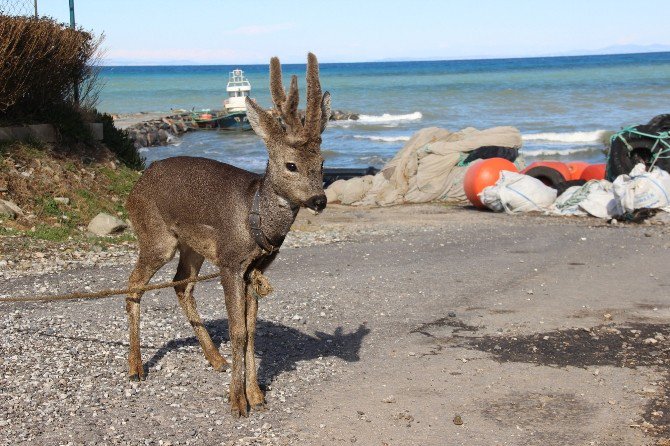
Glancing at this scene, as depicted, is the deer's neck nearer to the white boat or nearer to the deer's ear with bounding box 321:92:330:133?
the deer's ear with bounding box 321:92:330:133

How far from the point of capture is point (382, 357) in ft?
29.5

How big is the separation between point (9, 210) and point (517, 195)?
1026 centimetres

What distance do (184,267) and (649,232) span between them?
1032 cm

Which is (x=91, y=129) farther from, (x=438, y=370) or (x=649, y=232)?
(x=438, y=370)

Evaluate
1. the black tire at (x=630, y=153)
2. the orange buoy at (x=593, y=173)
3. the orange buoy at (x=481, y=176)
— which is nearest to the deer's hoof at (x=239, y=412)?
the orange buoy at (x=481, y=176)

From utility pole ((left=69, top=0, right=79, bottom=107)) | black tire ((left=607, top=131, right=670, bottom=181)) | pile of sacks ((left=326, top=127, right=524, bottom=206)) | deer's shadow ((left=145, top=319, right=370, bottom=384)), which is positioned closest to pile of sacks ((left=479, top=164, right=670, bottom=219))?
black tire ((left=607, top=131, right=670, bottom=181))

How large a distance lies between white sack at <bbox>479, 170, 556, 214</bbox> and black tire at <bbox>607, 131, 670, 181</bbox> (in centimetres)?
147

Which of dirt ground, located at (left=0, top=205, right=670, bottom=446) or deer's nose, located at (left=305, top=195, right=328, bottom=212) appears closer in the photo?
deer's nose, located at (left=305, top=195, right=328, bottom=212)

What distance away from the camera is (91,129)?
18.9m

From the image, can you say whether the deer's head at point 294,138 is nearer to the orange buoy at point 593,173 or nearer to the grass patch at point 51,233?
the grass patch at point 51,233

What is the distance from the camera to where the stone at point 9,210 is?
596 inches

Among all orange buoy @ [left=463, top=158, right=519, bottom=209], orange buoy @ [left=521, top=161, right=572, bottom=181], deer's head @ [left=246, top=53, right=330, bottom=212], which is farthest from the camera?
orange buoy @ [left=521, top=161, right=572, bottom=181]

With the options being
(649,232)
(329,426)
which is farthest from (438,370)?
(649,232)

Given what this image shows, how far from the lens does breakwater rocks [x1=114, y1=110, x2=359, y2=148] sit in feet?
153
